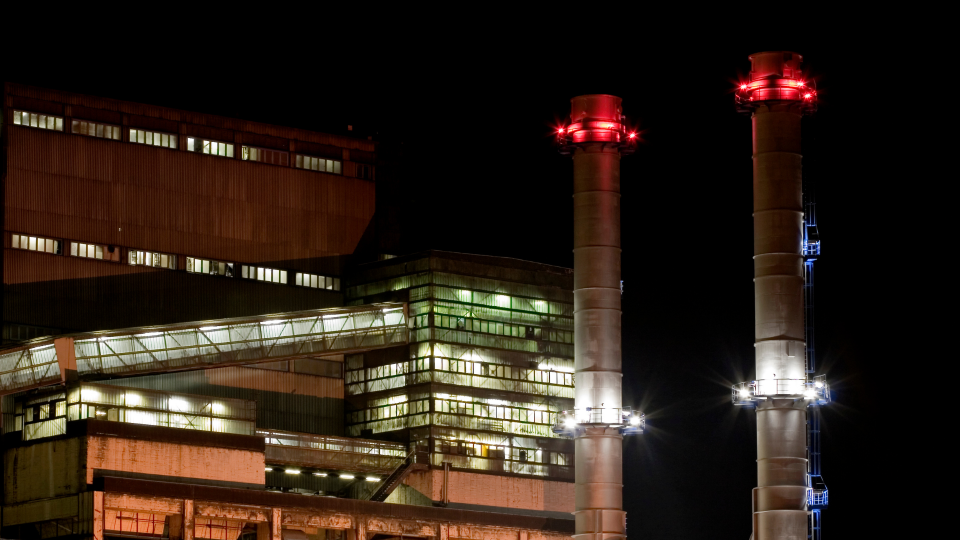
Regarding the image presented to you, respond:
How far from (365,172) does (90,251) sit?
747 inches

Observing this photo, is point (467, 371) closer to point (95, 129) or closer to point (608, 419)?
point (608, 419)

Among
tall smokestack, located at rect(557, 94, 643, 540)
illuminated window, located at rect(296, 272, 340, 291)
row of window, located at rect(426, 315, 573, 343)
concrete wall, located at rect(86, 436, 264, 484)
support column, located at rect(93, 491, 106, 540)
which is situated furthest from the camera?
illuminated window, located at rect(296, 272, 340, 291)

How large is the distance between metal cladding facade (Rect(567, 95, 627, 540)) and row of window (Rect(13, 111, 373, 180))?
24.2m

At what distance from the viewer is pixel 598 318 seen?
97750 mm

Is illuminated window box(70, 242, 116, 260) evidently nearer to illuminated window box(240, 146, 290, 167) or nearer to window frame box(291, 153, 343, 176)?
illuminated window box(240, 146, 290, 167)

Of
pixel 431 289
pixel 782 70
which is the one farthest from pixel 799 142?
pixel 431 289

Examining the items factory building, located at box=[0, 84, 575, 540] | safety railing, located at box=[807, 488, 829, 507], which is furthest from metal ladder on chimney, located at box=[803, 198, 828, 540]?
factory building, located at box=[0, 84, 575, 540]

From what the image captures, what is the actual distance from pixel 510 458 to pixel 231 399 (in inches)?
688

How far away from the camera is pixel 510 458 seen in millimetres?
112625

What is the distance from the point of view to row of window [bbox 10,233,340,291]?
108375mm

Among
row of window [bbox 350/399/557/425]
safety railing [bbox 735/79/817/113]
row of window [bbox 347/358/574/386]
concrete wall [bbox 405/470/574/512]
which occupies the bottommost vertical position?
concrete wall [bbox 405/470/574/512]

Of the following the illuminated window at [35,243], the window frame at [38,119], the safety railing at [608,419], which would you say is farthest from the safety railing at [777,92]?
the window frame at [38,119]

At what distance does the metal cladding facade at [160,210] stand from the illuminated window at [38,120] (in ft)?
0.18

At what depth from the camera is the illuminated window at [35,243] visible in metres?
108
